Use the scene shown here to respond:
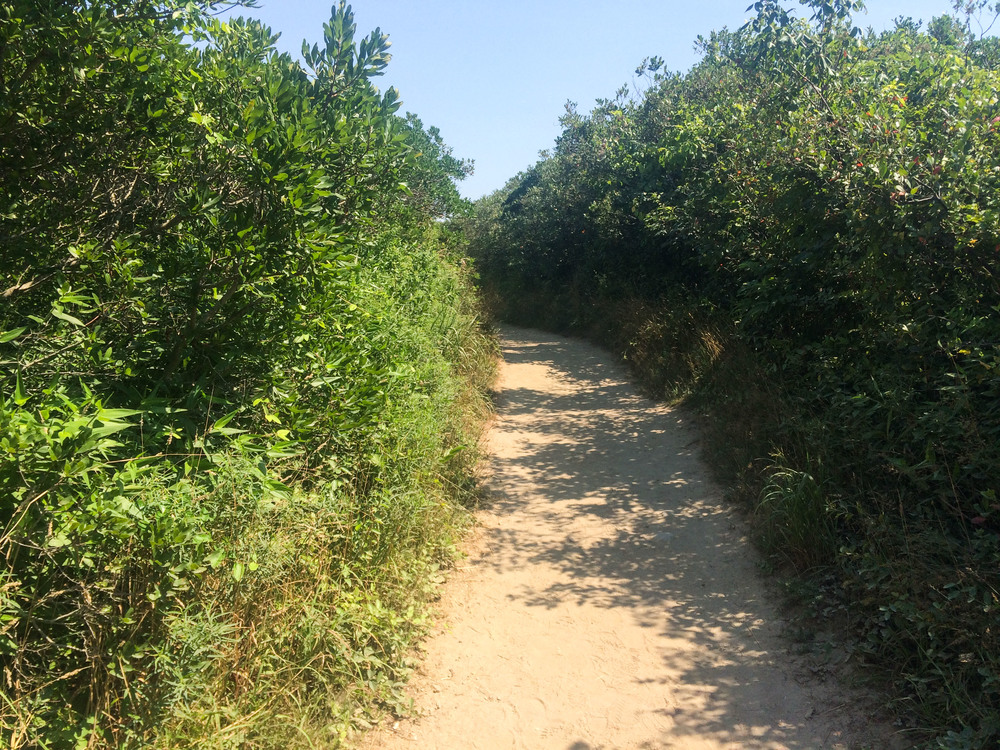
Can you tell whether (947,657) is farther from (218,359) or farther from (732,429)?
(218,359)

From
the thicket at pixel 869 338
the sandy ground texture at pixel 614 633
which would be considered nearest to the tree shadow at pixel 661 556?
the sandy ground texture at pixel 614 633

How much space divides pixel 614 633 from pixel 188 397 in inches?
122

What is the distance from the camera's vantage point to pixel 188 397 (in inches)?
145

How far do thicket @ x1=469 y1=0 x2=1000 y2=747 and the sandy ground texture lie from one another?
0.43 meters

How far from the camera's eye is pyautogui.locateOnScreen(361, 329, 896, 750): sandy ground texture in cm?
350

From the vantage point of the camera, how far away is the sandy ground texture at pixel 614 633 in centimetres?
350

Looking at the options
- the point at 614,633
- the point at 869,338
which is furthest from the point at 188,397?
the point at 869,338

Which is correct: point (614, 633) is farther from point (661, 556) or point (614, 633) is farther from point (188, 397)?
point (188, 397)

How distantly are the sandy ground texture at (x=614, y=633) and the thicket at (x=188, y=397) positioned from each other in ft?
1.73

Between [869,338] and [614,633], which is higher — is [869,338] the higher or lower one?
the higher one

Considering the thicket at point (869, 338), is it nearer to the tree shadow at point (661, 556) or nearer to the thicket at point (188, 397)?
the tree shadow at point (661, 556)

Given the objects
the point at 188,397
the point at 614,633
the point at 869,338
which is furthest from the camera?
the point at 869,338

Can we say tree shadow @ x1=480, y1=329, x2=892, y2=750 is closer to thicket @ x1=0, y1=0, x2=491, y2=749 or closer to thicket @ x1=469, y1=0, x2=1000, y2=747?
thicket @ x1=469, y1=0, x2=1000, y2=747

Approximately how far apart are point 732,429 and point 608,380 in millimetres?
4630
